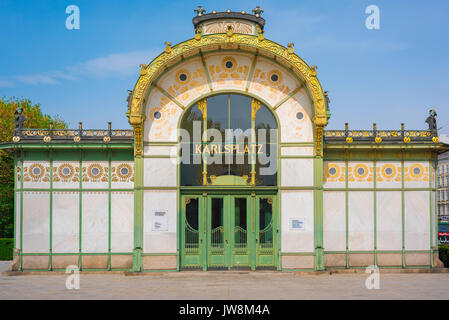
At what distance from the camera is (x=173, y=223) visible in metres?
19.5

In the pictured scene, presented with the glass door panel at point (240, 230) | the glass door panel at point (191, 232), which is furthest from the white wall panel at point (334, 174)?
the glass door panel at point (191, 232)

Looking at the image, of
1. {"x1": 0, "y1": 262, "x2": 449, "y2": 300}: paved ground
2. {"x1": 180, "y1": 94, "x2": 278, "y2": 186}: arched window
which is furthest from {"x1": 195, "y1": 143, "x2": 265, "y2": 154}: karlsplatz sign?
{"x1": 0, "y1": 262, "x2": 449, "y2": 300}: paved ground

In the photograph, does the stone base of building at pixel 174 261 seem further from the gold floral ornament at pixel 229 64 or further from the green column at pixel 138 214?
the gold floral ornament at pixel 229 64

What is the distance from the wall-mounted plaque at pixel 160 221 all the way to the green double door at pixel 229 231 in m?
0.66

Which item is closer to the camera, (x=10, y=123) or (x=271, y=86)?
(x=271, y=86)

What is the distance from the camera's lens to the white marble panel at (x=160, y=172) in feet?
64.1

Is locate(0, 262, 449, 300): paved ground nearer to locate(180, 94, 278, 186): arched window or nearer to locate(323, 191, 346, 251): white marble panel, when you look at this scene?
locate(323, 191, 346, 251): white marble panel

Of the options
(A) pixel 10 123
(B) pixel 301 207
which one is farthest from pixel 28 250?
(A) pixel 10 123

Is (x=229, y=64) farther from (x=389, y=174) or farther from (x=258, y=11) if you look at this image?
(x=389, y=174)

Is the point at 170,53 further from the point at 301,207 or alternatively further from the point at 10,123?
the point at 10,123

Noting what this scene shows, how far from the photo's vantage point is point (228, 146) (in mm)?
19797

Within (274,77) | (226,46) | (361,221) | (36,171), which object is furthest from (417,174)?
(36,171)

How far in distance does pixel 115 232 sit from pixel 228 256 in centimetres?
445

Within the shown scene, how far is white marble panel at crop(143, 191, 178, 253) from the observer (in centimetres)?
1934
